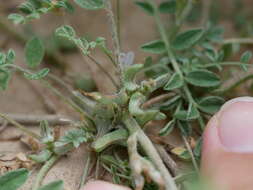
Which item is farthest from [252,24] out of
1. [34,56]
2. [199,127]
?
[34,56]

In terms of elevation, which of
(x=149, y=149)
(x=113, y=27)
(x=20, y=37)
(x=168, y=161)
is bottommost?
(x=168, y=161)

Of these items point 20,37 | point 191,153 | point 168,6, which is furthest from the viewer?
point 20,37

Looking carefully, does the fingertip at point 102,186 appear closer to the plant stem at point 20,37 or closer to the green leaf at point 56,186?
the green leaf at point 56,186

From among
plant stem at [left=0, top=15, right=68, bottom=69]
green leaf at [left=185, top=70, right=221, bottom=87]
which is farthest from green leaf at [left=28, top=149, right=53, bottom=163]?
plant stem at [left=0, top=15, right=68, bottom=69]

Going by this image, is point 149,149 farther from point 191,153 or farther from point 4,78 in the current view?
point 4,78

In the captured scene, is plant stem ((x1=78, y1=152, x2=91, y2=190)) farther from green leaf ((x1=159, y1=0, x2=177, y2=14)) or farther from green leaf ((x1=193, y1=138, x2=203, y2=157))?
green leaf ((x1=159, y1=0, x2=177, y2=14))

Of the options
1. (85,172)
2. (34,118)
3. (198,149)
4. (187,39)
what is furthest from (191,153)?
(34,118)

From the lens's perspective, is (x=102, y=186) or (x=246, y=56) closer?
(x=102, y=186)
